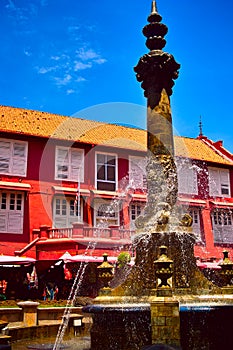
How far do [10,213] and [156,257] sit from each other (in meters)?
16.4

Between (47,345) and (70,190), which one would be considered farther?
(70,190)

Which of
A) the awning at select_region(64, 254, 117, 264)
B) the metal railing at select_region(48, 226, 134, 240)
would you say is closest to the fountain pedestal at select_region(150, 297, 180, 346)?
the awning at select_region(64, 254, 117, 264)

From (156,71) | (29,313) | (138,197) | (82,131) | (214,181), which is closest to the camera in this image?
(156,71)

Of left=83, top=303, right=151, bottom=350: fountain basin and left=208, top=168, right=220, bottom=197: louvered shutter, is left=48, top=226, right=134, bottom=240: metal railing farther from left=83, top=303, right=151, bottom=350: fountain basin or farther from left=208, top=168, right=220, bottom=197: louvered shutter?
left=83, top=303, right=151, bottom=350: fountain basin

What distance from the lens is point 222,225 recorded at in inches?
1185

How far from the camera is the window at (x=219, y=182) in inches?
1230

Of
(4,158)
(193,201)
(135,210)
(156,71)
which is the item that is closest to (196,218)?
(193,201)

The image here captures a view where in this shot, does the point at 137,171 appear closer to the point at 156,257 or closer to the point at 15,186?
the point at 15,186

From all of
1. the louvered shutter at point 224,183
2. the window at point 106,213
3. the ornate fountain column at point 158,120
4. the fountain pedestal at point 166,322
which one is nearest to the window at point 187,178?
the louvered shutter at point 224,183

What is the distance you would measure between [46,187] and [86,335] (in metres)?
13.5

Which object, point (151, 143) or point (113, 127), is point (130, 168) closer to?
point (113, 127)

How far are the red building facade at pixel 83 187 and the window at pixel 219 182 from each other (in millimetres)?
73

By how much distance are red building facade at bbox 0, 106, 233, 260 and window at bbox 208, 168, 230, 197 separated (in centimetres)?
7

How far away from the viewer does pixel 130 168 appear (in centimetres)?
2822
